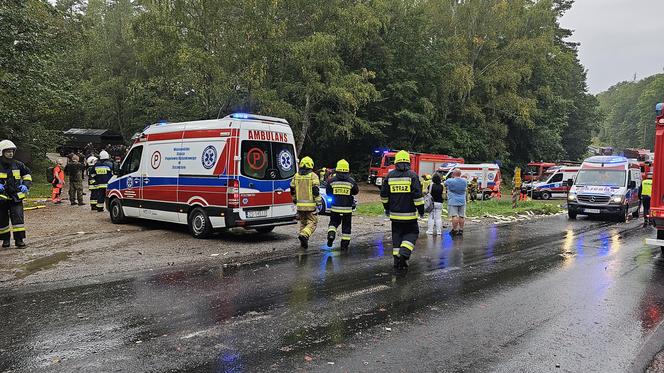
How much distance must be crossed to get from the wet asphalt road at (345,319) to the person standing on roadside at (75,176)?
419 inches

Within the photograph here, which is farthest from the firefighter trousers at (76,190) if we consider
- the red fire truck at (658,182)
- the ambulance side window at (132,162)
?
the red fire truck at (658,182)

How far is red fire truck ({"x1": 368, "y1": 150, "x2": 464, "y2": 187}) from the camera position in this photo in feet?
102

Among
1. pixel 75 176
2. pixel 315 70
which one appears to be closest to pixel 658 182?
pixel 75 176

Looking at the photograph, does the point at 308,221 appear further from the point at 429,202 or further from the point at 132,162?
the point at 132,162

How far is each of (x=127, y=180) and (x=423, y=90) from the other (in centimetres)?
2873

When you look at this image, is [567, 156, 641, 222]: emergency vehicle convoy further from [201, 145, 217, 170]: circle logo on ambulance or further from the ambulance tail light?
[201, 145, 217, 170]: circle logo on ambulance

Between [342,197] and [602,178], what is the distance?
1272cm

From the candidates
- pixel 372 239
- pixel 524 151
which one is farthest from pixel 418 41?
pixel 372 239

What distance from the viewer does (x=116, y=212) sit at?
1273cm

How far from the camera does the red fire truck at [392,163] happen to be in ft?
102

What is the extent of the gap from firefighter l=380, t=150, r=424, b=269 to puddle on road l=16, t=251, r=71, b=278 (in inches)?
216

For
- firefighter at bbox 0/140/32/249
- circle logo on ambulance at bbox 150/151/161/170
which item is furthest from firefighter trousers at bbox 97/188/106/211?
firefighter at bbox 0/140/32/249

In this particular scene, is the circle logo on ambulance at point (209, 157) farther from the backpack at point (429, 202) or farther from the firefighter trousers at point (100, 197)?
the firefighter trousers at point (100, 197)

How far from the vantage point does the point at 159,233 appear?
11.4m
